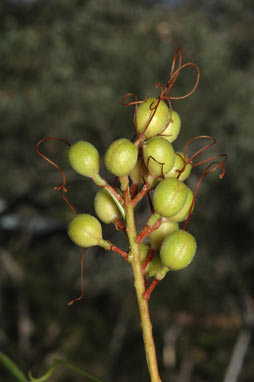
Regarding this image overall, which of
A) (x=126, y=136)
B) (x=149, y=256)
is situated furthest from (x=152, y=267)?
(x=126, y=136)

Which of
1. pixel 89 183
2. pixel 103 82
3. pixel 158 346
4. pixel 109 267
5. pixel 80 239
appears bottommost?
pixel 158 346

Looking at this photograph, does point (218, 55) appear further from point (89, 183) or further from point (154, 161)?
point (154, 161)

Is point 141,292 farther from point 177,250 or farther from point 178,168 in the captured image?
point 178,168

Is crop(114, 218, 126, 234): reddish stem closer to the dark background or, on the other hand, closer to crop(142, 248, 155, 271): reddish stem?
crop(142, 248, 155, 271): reddish stem

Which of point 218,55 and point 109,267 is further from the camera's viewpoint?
point 109,267

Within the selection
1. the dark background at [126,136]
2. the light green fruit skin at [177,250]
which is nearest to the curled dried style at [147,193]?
the light green fruit skin at [177,250]

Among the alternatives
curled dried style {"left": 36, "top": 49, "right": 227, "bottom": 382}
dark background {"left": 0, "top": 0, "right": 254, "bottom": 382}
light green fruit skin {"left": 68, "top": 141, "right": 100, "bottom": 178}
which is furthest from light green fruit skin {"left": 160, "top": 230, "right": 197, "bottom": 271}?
dark background {"left": 0, "top": 0, "right": 254, "bottom": 382}

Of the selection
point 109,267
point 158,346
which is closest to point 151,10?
point 109,267
